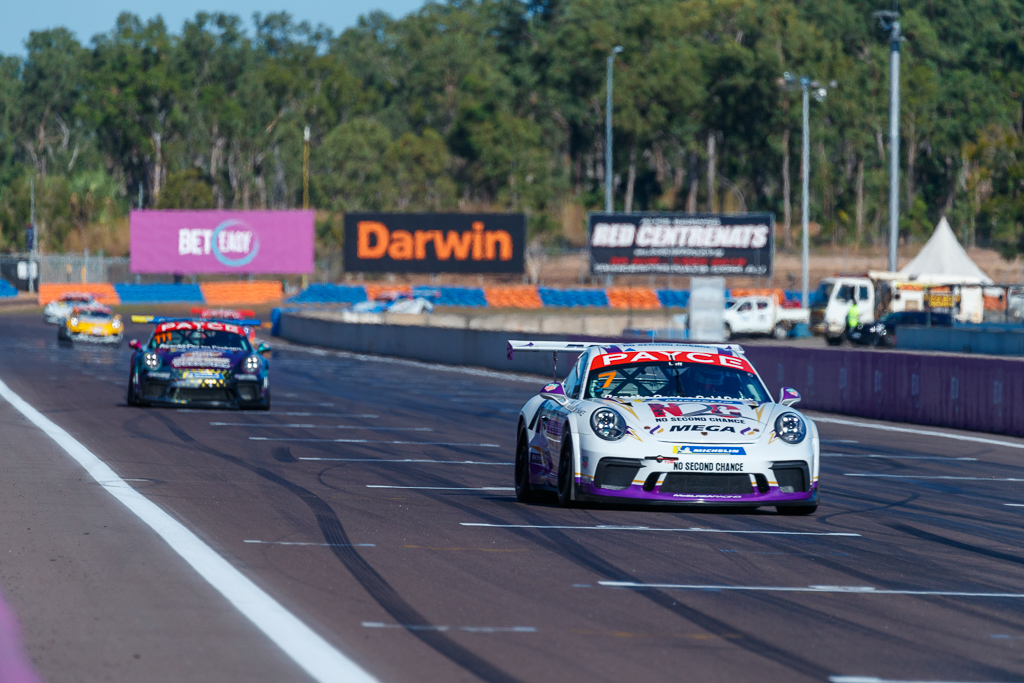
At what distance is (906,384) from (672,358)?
10.8 m

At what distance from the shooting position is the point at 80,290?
2840 inches

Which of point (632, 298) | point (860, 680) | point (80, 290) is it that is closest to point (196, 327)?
point (860, 680)

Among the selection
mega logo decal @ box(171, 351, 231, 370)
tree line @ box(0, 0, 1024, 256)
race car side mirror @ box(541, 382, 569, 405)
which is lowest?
mega logo decal @ box(171, 351, 231, 370)

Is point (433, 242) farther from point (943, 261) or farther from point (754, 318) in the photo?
point (943, 261)

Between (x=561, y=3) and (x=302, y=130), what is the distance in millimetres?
23418

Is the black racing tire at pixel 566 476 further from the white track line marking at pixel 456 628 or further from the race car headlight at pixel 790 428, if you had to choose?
the white track line marking at pixel 456 628

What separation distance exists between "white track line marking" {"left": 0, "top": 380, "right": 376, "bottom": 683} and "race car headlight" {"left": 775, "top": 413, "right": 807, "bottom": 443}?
13.8 feet

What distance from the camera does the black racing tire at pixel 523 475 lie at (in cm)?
1162

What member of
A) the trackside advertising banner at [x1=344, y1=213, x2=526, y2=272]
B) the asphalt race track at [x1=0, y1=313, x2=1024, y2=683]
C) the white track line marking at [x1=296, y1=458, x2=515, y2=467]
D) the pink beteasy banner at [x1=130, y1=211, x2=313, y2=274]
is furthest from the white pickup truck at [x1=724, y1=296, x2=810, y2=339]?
the white track line marking at [x1=296, y1=458, x2=515, y2=467]

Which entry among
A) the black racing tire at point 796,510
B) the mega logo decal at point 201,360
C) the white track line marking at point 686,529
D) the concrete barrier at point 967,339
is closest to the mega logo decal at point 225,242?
the concrete barrier at point 967,339

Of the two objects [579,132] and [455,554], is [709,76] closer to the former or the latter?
[579,132]

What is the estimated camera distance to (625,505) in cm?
→ 1147

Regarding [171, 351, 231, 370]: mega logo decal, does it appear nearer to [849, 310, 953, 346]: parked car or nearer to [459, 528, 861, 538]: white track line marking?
[459, 528, 861, 538]: white track line marking

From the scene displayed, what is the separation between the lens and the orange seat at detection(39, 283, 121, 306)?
237 feet
